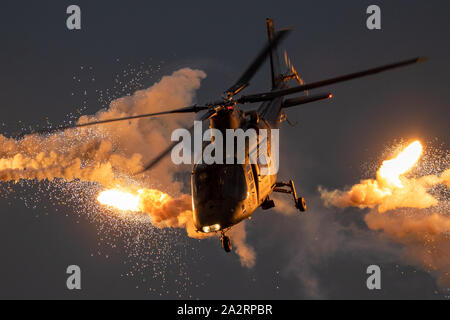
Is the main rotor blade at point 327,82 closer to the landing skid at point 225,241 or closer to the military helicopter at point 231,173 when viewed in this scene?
the military helicopter at point 231,173

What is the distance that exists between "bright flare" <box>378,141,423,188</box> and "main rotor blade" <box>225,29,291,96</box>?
13675 millimetres

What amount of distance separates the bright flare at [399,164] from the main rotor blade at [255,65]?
13.7m

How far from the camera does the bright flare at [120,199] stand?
957 inches

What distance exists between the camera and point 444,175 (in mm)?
25953

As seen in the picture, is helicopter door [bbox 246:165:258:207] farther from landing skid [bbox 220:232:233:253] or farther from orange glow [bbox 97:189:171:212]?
orange glow [bbox 97:189:171:212]

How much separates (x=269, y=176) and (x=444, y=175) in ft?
45.8

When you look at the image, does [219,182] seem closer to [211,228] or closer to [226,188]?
[226,188]

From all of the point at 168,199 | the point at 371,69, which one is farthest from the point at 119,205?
the point at 371,69

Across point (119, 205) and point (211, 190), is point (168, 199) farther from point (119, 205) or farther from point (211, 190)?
point (211, 190)

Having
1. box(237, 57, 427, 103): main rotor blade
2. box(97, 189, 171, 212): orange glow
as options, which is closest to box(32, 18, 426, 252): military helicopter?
box(237, 57, 427, 103): main rotor blade

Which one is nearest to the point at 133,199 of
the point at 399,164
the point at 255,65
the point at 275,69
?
the point at 255,65

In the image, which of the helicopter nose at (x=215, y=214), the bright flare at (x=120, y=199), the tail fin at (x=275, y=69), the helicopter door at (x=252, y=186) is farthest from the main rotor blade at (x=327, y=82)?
the tail fin at (x=275, y=69)

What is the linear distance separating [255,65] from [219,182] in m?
5.85

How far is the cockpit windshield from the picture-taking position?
651 inches
